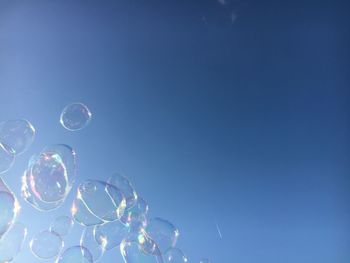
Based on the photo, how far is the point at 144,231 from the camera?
637 cm

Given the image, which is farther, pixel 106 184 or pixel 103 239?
pixel 103 239

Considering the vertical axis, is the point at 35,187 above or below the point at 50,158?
below

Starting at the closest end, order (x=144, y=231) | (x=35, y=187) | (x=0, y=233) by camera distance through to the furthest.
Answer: (x=0, y=233), (x=35, y=187), (x=144, y=231)

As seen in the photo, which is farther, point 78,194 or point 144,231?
point 144,231

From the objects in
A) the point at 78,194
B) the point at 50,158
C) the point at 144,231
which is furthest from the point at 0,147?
the point at 144,231

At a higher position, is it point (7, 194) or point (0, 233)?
point (7, 194)

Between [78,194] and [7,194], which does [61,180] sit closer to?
[78,194]

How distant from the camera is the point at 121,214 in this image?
6027 mm

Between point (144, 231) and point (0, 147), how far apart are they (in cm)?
212

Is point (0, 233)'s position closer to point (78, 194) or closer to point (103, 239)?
point (78, 194)

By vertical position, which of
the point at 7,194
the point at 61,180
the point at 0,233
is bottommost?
the point at 0,233

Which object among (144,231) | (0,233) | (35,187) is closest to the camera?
(0,233)

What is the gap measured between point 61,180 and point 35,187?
1.02ft

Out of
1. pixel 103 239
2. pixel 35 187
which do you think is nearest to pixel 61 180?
pixel 35 187
